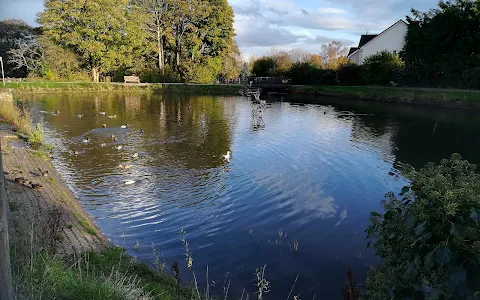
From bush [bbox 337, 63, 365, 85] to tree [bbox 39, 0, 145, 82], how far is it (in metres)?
29.5

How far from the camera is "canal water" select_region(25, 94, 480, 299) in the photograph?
7332mm

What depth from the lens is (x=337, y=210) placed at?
10.0 meters

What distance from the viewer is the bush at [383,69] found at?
4584cm

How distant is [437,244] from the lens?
3070 mm

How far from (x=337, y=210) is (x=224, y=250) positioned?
152 inches

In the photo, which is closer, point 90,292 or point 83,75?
point 90,292

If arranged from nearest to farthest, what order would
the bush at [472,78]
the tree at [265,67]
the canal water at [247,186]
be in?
the canal water at [247,186] → the bush at [472,78] → the tree at [265,67]

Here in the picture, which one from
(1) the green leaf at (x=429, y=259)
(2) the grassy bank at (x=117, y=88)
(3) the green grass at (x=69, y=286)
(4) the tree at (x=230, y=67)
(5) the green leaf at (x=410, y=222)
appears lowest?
(3) the green grass at (x=69, y=286)

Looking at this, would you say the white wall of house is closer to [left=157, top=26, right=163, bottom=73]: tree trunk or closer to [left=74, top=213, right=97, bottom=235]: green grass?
[left=157, top=26, right=163, bottom=73]: tree trunk

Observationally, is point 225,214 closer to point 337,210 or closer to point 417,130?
point 337,210

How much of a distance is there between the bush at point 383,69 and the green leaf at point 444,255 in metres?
47.6

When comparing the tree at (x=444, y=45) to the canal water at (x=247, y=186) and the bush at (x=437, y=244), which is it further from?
the bush at (x=437, y=244)

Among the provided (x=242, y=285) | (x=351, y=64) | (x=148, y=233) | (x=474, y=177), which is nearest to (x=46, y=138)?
(x=148, y=233)

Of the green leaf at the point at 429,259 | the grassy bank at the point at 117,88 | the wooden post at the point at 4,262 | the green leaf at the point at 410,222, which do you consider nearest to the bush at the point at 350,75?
the grassy bank at the point at 117,88
